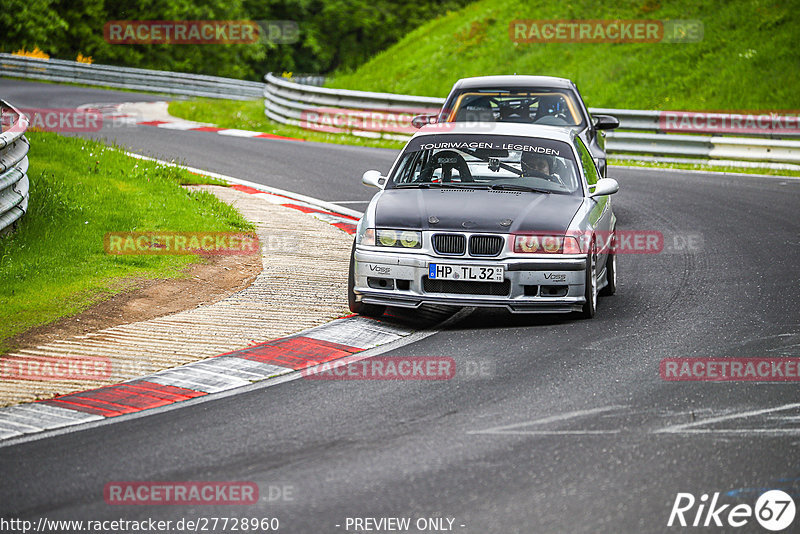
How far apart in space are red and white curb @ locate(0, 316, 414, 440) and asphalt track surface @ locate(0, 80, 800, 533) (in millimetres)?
256

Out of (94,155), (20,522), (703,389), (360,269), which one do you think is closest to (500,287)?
(360,269)

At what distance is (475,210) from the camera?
905 cm

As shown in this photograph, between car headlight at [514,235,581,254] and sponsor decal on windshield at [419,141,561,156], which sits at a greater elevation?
sponsor decal on windshield at [419,141,561,156]

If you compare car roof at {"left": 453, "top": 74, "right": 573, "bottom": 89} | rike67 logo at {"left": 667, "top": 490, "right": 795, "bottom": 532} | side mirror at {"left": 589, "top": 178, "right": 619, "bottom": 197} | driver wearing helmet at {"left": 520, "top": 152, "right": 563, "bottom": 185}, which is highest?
car roof at {"left": 453, "top": 74, "right": 573, "bottom": 89}

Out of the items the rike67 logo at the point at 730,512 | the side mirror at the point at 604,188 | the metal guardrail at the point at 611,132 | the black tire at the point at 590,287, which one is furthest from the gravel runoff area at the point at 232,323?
the metal guardrail at the point at 611,132

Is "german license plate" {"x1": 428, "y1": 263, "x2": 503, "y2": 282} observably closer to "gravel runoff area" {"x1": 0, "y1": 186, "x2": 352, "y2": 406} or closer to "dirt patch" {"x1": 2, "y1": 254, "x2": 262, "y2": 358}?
"gravel runoff area" {"x1": 0, "y1": 186, "x2": 352, "y2": 406}

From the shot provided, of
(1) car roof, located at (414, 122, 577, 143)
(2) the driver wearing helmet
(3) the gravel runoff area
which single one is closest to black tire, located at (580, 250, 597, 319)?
(2) the driver wearing helmet

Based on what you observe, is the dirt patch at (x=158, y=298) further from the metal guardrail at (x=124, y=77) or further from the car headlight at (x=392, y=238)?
the metal guardrail at (x=124, y=77)

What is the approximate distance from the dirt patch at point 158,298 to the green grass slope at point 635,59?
56.9 ft

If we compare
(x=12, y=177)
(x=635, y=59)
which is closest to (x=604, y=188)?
(x=12, y=177)

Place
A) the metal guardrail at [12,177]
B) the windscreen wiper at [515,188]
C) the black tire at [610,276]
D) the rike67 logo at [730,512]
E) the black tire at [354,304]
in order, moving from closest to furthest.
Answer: the rike67 logo at [730,512] < the black tire at [354,304] < the windscreen wiper at [515,188] < the black tire at [610,276] < the metal guardrail at [12,177]

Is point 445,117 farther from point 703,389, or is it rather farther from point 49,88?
point 49,88

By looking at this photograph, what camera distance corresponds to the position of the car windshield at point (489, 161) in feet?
32.6

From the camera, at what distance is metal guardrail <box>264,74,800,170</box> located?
2077 cm
